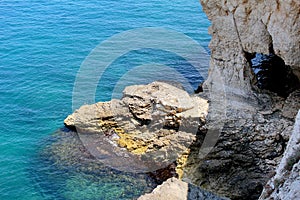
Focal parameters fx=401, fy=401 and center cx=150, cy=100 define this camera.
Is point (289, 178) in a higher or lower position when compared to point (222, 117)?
higher

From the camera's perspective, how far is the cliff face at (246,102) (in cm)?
1773

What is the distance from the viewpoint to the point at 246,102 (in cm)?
2109

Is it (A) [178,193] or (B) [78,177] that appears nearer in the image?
(A) [178,193]

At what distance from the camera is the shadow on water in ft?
62.9

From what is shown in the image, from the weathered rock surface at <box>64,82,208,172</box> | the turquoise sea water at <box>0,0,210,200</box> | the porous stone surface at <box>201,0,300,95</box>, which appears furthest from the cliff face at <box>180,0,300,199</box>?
the turquoise sea water at <box>0,0,210,200</box>

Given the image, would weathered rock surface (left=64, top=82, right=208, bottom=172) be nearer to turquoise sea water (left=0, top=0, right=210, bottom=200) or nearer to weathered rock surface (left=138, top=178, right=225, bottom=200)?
turquoise sea water (left=0, top=0, right=210, bottom=200)

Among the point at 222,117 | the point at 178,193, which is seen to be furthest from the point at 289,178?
the point at 222,117

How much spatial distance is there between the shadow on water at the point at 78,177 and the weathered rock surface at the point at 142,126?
0.64 m

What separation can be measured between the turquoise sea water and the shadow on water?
0.16ft

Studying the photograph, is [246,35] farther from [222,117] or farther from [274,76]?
[274,76]

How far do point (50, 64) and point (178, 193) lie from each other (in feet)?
65.1

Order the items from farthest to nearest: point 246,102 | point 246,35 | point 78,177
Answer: point 246,102, point 78,177, point 246,35

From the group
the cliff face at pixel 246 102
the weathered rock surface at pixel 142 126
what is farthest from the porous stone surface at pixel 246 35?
the weathered rock surface at pixel 142 126

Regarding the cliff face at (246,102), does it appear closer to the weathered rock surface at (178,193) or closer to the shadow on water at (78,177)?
the shadow on water at (78,177)
